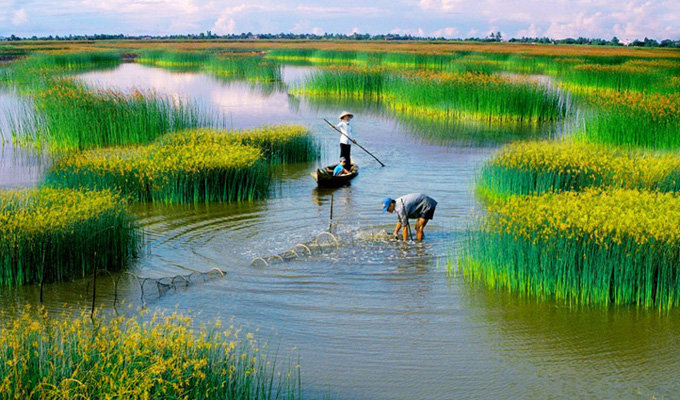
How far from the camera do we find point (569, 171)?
15492 millimetres

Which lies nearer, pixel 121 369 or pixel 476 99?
pixel 121 369

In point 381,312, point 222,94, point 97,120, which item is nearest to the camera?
point 381,312

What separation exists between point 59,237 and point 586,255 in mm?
8284

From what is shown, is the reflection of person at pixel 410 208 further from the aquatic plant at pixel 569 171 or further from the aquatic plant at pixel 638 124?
the aquatic plant at pixel 638 124

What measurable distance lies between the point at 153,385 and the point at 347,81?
3610 cm

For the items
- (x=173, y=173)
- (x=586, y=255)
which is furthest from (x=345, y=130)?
(x=586, y=255)

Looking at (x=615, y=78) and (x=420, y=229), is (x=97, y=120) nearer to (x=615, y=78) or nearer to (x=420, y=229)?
(x=420, y=229)

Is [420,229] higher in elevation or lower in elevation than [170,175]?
lower

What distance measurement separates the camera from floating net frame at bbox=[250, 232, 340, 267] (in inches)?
487

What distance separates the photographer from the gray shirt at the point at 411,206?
42.9 feet

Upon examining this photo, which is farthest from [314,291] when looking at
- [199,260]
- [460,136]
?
[460,136]

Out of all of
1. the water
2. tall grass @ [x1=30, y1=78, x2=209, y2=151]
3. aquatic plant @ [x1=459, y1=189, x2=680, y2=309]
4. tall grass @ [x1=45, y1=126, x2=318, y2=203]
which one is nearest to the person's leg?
the water

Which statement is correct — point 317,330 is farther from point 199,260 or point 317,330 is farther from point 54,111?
point 54,111

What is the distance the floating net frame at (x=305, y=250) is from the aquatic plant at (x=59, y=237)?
2.47 m
